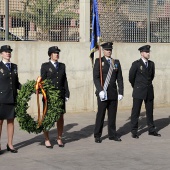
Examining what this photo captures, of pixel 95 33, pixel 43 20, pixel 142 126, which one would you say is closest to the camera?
pixel 95 33

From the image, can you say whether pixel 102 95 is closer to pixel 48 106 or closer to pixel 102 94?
pixel 102 94

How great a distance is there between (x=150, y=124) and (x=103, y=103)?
4.41 ft

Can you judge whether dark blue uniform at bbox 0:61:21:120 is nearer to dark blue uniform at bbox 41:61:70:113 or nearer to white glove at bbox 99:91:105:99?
dark blue uniform at bbox 41:61:70:113

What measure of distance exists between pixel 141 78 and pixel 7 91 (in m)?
3.19

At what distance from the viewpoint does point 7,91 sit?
1041 cm

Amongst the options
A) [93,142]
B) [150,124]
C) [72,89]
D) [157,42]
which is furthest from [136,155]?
[157,42]

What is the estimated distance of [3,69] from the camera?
10.4 metres

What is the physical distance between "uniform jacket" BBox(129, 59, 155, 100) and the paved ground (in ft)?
2.77

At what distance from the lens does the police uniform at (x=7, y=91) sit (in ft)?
34.1

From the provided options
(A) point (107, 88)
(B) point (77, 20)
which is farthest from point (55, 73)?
(B) point (77, 20)

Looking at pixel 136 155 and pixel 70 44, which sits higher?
pixel 70 44

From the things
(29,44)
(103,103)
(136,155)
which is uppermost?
(29,44)

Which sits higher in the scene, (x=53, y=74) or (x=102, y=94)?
(x=53, y=74)

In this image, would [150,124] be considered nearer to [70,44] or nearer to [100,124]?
[100,124]
